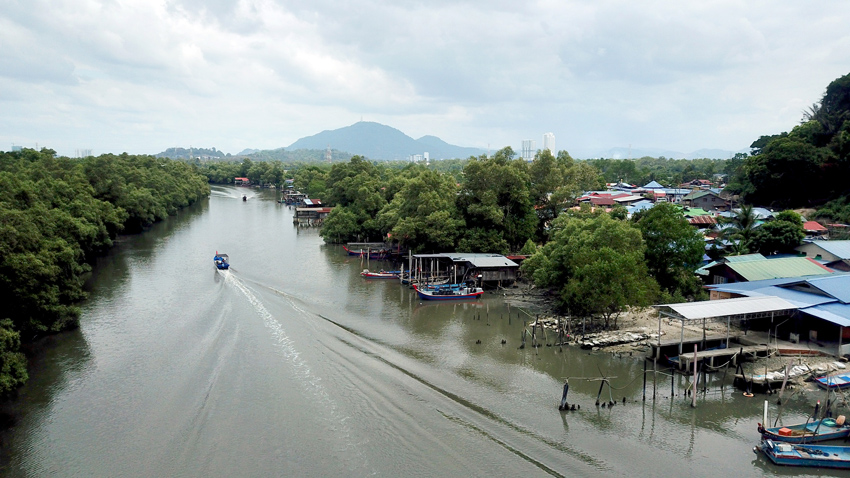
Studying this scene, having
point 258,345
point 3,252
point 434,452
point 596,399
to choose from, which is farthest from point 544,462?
point 3,252

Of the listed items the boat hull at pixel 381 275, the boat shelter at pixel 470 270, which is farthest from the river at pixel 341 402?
the boat hull at pixel 381 275

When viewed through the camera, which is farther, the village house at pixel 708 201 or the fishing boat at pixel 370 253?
the village house at pixel 708 201

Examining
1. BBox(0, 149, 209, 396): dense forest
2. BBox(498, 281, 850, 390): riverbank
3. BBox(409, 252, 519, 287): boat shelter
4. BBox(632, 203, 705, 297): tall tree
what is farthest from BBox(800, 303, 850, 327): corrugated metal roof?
BBox(0, 149, 209, 396): dense forest

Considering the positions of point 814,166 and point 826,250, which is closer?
point 826,250

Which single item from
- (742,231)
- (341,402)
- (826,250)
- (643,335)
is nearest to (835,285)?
(826,250)

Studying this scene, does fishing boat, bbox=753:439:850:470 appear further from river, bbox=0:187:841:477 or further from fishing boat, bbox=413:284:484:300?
fishing boat, bbox=413:284:484:300

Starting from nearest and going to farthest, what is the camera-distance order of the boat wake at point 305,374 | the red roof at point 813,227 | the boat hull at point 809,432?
the boat hull at point 809,432
the boat wake at point 305,374
the red roof at point 813,227

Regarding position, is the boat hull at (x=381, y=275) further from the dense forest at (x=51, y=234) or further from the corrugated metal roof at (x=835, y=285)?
the corrugated metal roof at (x=835, y=285)

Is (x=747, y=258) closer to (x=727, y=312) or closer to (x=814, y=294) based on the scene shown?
(x=814, y=294)
